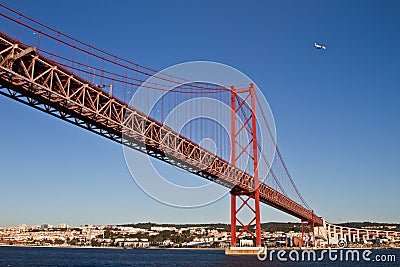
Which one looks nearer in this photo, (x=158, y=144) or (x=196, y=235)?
(x=158, y=144)

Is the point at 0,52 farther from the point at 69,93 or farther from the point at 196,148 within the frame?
the point at 196,148

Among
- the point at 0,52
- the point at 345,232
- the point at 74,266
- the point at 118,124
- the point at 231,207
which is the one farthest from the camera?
the point at 345,232

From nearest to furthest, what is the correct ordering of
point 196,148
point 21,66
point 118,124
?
point 21,66 < point 118,124 < point 196,148

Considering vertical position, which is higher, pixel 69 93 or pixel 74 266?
pixel 69 93

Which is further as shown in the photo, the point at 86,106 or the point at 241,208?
the point at 241,208

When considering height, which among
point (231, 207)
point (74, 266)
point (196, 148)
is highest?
point (196, 148)

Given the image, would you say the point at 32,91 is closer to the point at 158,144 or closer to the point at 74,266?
the point at 158,144

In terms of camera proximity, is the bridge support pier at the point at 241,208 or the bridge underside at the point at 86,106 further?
the bridge support pier at the point at 241,208

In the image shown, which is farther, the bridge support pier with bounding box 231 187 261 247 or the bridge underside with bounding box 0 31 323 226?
the bridge support pier with bounding box 231 187 261 247

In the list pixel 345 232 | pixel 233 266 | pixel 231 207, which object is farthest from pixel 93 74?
pixel 345 232
